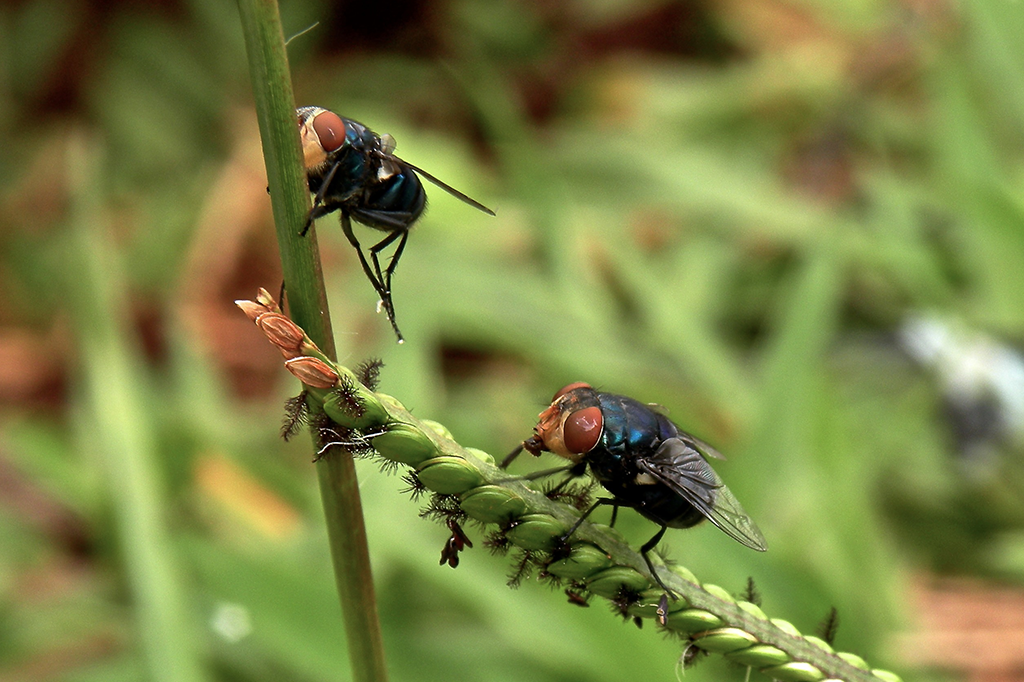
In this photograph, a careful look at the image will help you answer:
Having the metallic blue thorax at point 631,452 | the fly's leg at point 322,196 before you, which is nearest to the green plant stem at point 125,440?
the metallic blue thorax at point 631,452

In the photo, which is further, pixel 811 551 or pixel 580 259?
pixel 580 259

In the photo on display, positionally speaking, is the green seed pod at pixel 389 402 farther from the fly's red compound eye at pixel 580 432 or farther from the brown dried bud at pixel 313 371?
the fly's red compound eye at pixel 580 432

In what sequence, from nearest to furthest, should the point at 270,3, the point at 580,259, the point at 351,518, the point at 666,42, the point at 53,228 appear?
the point at 270,3 < the point at 351,518 < the point at 580,259 < the point at 53,228 < the point at 666,42

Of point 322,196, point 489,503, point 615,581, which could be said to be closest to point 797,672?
point 615,581

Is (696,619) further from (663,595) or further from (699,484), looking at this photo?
(699,484)

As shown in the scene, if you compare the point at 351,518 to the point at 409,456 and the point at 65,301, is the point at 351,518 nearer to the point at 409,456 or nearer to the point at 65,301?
the point at 409,456

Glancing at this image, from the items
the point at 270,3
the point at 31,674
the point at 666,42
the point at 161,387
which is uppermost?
the point at 666,42

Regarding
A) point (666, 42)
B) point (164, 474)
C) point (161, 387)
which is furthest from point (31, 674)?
point (666, 42)

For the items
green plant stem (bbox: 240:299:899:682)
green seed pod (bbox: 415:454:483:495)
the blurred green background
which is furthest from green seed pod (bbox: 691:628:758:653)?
the blurred green background
